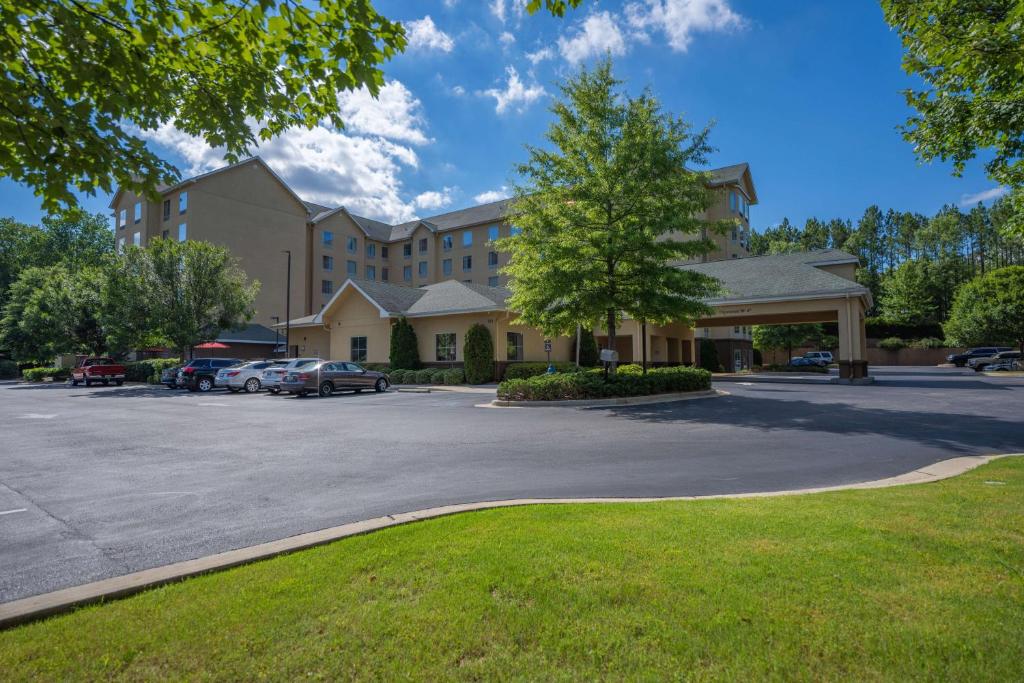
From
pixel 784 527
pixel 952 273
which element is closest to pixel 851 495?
pixel 784 527

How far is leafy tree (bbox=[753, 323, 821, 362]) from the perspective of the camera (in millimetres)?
48750

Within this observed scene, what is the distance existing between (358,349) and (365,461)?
2642 cm

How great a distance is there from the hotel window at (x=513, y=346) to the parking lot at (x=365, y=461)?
13.6 metres

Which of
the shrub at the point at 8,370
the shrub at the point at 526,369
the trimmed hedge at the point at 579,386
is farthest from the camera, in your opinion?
the shrub at the point at 8,370

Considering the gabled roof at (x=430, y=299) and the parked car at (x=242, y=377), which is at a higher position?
the gabled roof at (x=430, y=299)

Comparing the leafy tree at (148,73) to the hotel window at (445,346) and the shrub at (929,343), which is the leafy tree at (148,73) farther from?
the shrub at (929,343)

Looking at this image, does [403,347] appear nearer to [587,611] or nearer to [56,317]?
[56,317]

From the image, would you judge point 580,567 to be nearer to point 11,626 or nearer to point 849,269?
Result: point 11,626

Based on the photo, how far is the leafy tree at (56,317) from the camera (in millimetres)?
36906

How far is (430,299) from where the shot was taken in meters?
32.6

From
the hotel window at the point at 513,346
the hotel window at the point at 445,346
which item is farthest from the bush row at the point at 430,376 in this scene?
the hotel window at the point at 513,346

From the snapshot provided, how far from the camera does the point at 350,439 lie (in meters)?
11.0

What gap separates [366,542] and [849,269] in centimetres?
4174

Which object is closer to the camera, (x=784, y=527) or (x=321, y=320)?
(x=784, y=527)
